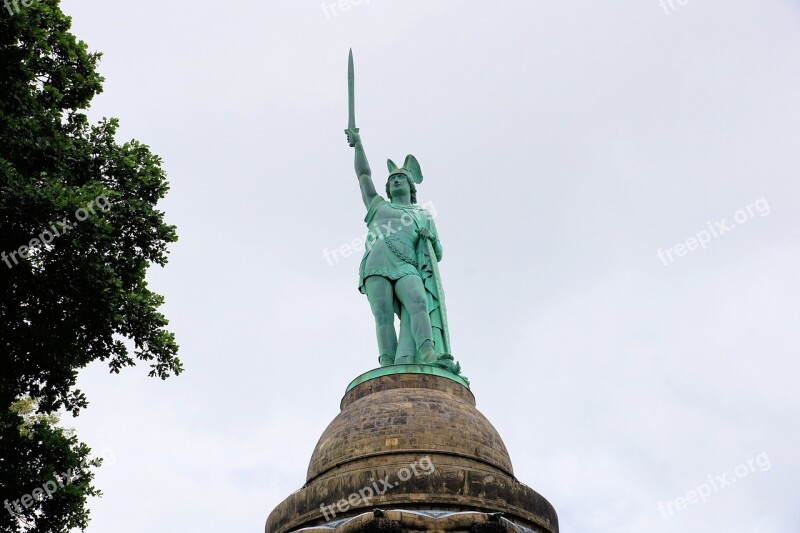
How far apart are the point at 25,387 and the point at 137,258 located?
1.97 metres

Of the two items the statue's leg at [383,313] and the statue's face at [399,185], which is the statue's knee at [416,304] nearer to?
the statue's leg at [383,313]

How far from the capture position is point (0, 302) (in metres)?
9.74

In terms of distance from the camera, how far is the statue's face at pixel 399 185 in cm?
Answer: 1641

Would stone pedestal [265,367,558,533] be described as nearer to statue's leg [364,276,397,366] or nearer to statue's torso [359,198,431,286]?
statue's leg [364,276,397,366]

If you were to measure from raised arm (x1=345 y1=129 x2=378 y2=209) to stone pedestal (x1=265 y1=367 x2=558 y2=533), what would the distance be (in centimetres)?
433

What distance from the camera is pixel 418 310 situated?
1458cm

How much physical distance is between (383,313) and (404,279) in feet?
2.22

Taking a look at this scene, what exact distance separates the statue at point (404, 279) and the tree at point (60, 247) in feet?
15.5

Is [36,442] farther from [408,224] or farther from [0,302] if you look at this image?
[408,224]

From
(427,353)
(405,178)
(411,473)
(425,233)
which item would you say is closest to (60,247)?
(411,473)

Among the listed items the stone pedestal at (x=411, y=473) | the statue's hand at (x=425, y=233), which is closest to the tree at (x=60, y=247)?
the stone pedestal at (x=411, y=473)

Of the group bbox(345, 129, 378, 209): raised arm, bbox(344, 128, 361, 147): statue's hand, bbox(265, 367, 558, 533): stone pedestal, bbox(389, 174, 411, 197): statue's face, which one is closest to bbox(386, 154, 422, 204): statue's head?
bbox(389, 174, 411, 197): statue's face

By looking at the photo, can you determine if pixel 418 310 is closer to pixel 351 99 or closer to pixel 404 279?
pixel 404 279

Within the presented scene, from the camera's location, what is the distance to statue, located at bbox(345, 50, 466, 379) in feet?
47.5
